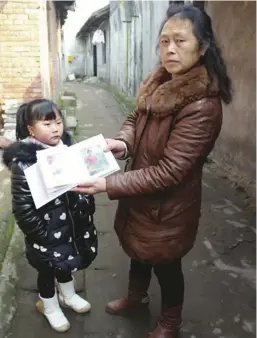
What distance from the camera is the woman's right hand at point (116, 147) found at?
219 centimetres

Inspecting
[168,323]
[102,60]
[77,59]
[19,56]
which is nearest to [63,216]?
[168,323]

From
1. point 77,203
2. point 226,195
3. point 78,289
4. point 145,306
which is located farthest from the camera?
point 226,195

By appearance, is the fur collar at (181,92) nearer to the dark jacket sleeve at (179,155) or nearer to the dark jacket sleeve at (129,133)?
the dark jacket sleeve at (179,155)

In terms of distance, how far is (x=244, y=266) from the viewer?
328 centimetres

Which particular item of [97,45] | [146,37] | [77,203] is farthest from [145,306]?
[97,45]

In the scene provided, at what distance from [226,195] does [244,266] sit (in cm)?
164

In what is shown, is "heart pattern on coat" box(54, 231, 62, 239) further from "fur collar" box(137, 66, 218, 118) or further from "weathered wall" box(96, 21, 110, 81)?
"weathered wall" box(96, 21, 110, 81)

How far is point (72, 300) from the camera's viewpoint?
264 cm

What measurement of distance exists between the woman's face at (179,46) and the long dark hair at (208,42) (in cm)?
3

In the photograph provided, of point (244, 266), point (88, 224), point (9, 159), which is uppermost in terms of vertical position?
point (9, 159)

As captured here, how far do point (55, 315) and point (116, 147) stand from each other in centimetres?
114

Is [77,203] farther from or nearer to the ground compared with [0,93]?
nearer to the ground

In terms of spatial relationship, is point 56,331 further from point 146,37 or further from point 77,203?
point 146,37

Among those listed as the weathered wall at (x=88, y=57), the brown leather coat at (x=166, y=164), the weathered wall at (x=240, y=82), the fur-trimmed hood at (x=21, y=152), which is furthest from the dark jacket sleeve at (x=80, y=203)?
the weathered wall at (x=88, y=57)
